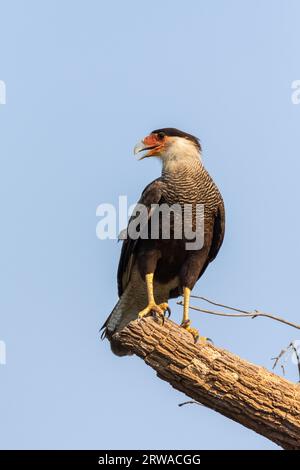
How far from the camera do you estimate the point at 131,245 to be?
8.19 meters

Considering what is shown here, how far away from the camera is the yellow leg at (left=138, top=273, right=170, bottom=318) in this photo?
7.52 m

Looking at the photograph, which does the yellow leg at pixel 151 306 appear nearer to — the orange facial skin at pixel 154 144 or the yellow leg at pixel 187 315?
the yellow leg at pixel 187 315

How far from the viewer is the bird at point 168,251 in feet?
26.4

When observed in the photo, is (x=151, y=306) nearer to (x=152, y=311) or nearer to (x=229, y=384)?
(x=152, y=311)

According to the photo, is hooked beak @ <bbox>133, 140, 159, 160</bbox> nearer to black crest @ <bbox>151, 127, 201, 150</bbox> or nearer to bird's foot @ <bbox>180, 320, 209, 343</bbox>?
black crest @ <bbox>151, 127, 201, 150</bbox>

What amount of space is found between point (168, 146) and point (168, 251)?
117cm

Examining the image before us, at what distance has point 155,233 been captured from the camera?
8047 millimetres

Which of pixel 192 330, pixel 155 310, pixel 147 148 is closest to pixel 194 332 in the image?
pixel 192 330

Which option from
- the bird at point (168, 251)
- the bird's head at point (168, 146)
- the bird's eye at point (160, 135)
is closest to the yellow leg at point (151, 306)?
the bird at point (168, 251)

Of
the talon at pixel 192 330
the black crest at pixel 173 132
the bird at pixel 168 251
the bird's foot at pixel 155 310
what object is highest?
the black crest at pixel 173 132

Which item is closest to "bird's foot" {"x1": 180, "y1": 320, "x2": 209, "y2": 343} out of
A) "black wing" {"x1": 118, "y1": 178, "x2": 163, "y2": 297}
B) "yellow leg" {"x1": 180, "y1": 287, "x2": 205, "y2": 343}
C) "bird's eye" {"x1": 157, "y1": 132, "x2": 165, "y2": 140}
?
"yellow leg" {"x1": 180, "y1": 287, "x2": 205, "y2": 343}

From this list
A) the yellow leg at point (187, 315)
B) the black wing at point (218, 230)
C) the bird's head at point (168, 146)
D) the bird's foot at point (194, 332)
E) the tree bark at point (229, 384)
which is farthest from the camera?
the bird's head at point (168, 146)
